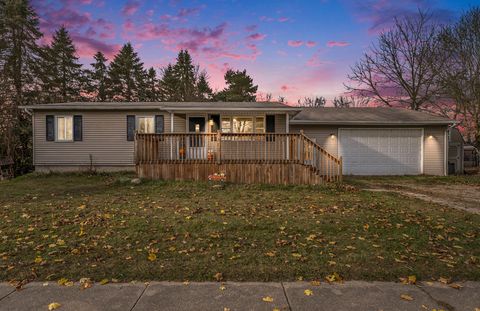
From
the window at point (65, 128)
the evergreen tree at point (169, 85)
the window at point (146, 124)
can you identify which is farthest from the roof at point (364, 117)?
the evergreen tree at point (169, 85)

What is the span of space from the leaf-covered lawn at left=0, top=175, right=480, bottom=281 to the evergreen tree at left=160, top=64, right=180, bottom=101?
3019cm

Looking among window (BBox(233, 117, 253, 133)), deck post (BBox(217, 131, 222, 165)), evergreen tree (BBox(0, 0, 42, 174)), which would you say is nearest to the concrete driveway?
deck post (BBox(217, 131, 222, 165))

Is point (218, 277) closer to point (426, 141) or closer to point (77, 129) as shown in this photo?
point (77, 129)

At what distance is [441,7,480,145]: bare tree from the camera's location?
58.6ft

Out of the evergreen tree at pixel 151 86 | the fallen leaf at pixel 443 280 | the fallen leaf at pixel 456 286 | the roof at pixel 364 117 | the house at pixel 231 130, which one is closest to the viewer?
the fallen leaf at pixel 456 286

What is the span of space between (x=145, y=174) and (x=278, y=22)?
10.0m

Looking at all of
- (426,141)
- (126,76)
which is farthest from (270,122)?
(126,76)

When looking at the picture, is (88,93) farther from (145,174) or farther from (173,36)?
(145,174)

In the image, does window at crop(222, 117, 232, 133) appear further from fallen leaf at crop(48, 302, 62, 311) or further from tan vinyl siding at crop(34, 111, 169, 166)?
fallen leaf at crop(48, 302, 62, 311)

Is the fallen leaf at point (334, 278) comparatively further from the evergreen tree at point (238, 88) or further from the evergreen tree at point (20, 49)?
the evergreen tree at point (238, 88)

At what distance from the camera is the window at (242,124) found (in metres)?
13.4

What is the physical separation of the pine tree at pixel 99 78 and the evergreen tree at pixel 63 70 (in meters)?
1.09

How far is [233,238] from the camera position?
14.3ft

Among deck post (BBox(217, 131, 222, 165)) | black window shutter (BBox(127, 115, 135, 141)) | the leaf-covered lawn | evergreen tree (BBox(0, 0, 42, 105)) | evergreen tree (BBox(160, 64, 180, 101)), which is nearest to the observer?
the leaf-covered lawn
